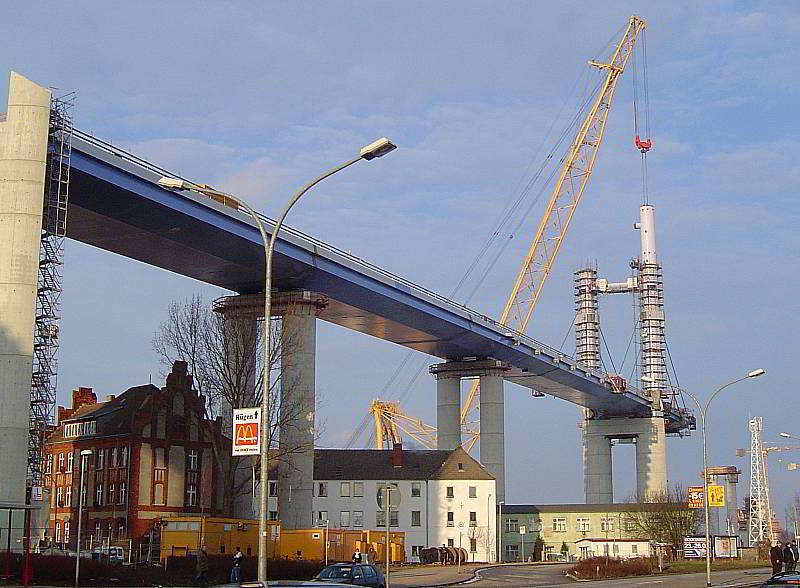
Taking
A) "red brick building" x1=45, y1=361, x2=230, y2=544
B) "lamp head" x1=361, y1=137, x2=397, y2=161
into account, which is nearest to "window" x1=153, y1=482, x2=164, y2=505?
"red brick building" x1=45, y1=361, x2=230, y2=544

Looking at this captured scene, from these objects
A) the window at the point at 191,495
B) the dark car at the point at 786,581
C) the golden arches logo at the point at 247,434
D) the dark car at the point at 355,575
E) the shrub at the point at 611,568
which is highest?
the golden arches logo at the point at 247,434

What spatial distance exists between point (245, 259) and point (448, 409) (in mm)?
48363

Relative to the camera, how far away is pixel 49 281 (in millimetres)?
54375

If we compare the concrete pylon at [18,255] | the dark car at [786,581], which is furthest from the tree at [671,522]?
the dark car at [786,581]

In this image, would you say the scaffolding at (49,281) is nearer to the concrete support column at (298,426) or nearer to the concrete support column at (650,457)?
the concrete support column at (298,426)

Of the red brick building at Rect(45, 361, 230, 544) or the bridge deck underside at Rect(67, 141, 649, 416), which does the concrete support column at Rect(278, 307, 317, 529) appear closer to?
the bridge deck underside at Rect(67, 141, 649, 416)

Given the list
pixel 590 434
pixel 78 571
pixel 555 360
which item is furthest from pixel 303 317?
pixel 590 434

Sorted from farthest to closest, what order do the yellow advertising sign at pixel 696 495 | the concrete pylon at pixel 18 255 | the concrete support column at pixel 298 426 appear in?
the concrete support column at pixel 298 426 → the yellow advertising sign at pixel 696 495 → the concrete pylon at pixel 18 255

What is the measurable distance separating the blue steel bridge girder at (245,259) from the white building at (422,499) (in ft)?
38.9

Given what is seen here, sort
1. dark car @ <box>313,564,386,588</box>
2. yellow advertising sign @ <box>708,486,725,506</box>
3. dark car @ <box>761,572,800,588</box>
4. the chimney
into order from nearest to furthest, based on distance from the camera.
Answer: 1. dark car @ <box>761,572,800,588</box>
2. dark car @ <box>313,564,386,588</box>
3. yellow advertising sign @ <box>708,486,725,506</box>
4. the chimney

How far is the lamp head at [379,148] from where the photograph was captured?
79.0ft

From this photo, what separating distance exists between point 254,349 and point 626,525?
229ft

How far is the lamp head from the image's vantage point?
24.1 m

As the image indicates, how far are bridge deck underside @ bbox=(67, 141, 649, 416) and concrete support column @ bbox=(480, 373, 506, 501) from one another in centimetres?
461
